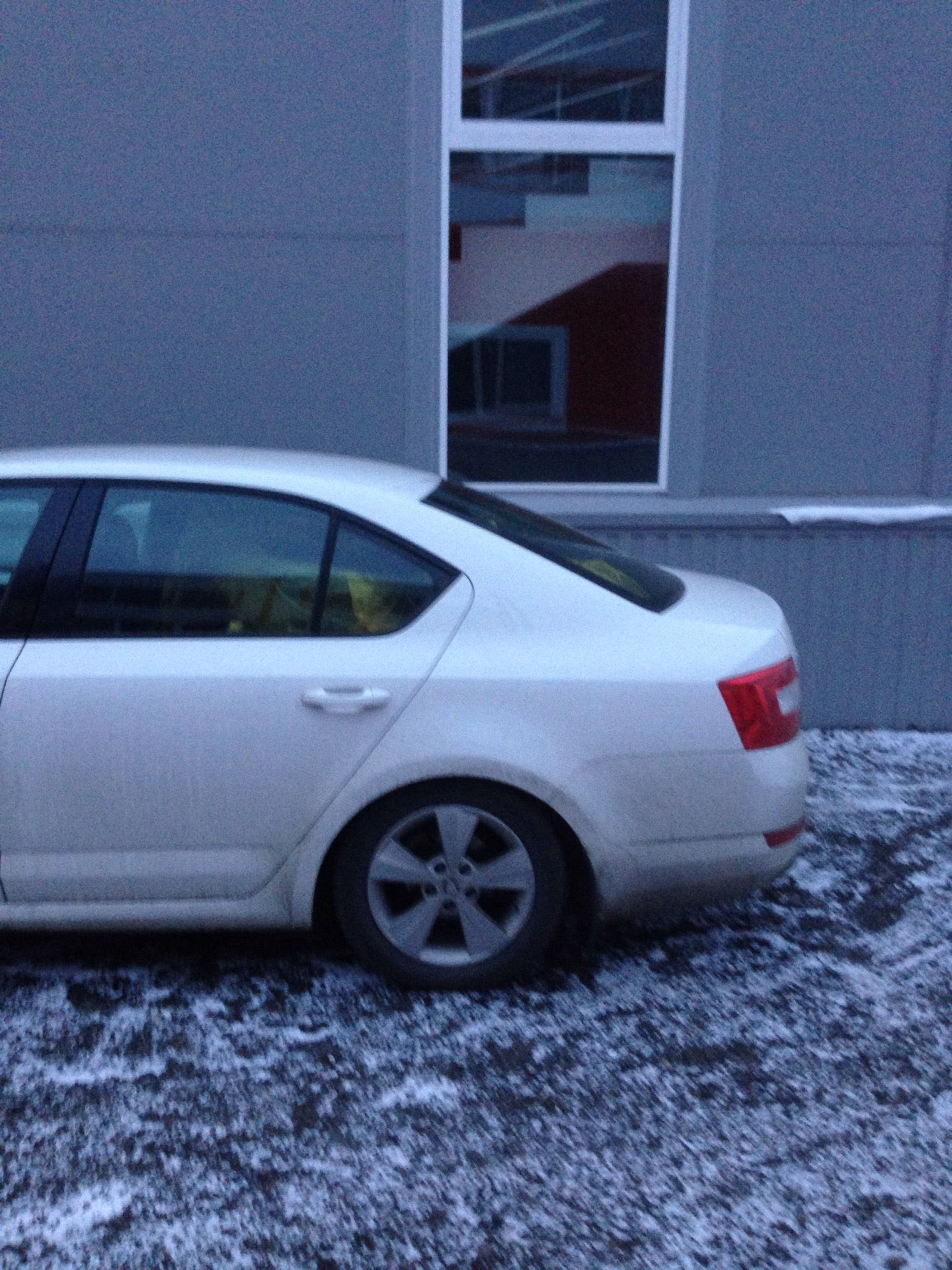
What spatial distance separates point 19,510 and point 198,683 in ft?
2.43

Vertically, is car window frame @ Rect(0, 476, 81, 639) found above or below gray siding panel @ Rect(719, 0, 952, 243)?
below

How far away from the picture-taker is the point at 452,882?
11.4 feet

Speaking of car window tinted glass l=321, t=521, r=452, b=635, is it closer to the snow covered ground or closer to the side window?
the side window

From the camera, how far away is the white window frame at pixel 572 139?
6188mm

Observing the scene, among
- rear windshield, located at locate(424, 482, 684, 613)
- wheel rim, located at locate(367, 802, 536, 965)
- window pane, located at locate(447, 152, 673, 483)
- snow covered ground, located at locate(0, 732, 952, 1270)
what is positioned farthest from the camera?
window pane, located at locate(447, 152, 673, 483)

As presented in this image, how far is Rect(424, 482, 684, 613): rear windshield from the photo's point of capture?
3615 mm

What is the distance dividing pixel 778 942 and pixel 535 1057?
3.56ft

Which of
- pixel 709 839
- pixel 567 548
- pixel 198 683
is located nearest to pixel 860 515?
pixel 567 548

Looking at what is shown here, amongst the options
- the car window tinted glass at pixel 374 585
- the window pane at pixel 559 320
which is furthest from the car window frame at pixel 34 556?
the window pane at pixel 559 320

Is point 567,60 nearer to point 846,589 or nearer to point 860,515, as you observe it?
point 860,515

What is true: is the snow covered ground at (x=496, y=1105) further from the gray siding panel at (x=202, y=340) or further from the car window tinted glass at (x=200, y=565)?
the gray siding panel at (x=202, y=340)

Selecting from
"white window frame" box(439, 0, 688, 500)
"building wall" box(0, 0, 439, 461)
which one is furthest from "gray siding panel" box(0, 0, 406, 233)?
"white window frame" box(439, 0, 688, 500)

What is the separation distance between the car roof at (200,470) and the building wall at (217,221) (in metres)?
2.48

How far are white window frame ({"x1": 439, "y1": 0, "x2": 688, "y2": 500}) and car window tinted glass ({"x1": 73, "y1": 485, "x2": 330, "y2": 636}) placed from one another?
3.07 m
